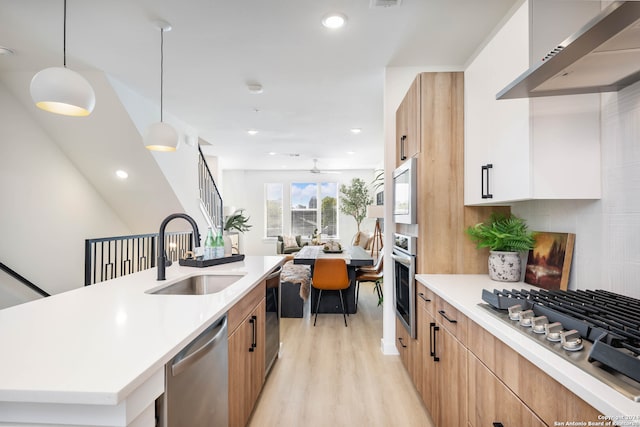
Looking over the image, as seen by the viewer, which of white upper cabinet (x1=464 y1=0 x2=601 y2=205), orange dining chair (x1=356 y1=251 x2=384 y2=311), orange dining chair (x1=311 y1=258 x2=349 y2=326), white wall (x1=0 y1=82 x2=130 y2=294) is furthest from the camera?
orange dining chair (x1=356 y1=251 x2=384 y2=311)

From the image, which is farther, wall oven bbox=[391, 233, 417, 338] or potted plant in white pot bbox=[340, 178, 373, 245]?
potted plant in white pot bbox=[340, 178, 373, 245]

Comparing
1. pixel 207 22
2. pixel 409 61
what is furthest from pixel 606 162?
pixel 207 22

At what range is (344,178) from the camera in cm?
936

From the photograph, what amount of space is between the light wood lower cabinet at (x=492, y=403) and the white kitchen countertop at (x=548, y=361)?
18 centimetres

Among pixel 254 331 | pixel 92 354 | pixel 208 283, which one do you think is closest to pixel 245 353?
pixel 254 331

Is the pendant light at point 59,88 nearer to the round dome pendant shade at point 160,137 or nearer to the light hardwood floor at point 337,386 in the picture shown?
the round dome pendant shade at point 160,137

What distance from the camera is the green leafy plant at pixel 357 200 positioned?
8.38 meters

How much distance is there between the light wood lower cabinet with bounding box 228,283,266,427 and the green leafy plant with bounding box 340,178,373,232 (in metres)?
6.34

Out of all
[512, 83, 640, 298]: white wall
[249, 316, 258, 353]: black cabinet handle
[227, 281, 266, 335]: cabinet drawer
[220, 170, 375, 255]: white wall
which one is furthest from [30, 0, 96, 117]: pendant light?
[220, 170, 375, 255]: white wall

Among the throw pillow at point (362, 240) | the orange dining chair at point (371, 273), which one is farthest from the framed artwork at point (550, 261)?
the throw pillow at point (362, 240)

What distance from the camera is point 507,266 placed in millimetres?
1880

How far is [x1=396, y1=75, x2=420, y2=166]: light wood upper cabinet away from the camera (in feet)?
7.51

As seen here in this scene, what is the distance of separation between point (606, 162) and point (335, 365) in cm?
238

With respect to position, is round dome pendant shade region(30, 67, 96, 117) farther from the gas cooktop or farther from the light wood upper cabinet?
the gas cooktop
